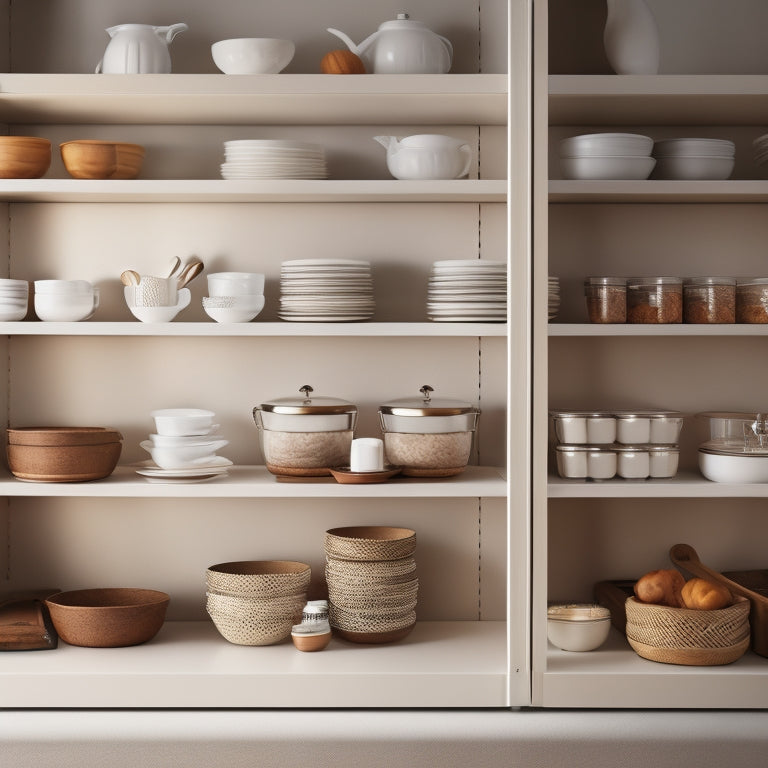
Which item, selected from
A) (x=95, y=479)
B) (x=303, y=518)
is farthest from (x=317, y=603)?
(x=95, y=479)

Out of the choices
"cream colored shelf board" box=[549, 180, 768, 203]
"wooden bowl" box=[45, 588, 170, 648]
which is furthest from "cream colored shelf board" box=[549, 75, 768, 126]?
"wooden bowl" box=[45, 588, 170, 648]

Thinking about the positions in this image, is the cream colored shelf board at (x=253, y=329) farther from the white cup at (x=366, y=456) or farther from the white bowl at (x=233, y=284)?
the white cup at (x=366, y=456)

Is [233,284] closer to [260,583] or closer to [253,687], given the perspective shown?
[260,583]

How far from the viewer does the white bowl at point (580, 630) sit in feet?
7.38

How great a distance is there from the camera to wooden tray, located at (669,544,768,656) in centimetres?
226

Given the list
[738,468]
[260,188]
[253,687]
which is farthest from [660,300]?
[253,687]

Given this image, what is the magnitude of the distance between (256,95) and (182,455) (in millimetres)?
934

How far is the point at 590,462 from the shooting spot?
2320mm

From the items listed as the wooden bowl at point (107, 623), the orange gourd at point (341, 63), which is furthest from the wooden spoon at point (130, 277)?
the wooden bowl at point (107, 623)

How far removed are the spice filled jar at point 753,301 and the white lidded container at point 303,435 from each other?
1063 mm

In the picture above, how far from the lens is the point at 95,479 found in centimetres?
237

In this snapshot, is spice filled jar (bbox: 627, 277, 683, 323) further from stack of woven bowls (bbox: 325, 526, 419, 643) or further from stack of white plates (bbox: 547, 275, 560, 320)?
stack of woven bowls (bbox: 325, 526, 419, 643)

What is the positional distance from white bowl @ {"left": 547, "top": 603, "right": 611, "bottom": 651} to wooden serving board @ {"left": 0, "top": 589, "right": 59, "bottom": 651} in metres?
1.26

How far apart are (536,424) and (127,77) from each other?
1.33 m
